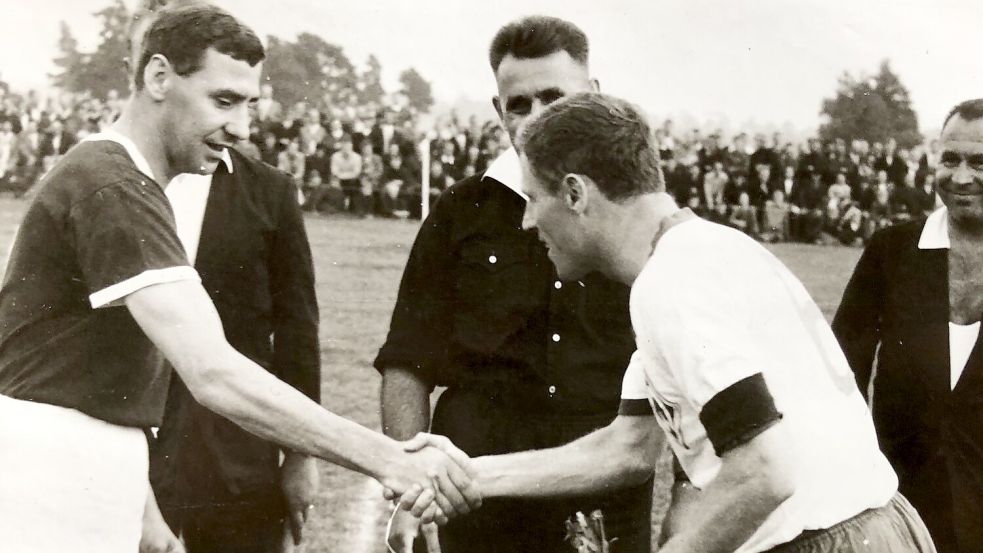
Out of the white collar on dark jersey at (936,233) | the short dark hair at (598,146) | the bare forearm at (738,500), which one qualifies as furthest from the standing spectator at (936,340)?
the bare forearm at (738,500)

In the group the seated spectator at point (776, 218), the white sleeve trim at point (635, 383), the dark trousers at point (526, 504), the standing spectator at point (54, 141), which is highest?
the white sleeve trim at point (635, 383)

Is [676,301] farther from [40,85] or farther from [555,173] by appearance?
[40,85]

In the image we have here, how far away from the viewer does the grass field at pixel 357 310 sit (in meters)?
5.62

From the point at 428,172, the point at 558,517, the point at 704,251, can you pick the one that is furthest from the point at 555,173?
the point at 428,172

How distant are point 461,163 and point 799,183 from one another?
5.91 m

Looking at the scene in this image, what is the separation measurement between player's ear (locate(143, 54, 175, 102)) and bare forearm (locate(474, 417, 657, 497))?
1298mm

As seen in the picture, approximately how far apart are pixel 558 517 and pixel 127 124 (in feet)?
5.08

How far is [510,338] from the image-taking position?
3.10 meters

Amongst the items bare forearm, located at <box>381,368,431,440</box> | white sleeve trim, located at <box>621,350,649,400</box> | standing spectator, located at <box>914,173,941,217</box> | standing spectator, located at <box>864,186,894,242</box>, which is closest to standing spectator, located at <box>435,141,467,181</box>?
standing spectator, located at <box>864,186,894,242</box>

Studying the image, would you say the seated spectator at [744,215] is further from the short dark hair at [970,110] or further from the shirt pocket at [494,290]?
the shirt pocket at [494,290]

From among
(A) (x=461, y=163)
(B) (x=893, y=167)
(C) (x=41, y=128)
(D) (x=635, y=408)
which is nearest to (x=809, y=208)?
(B) (x=893, y=167)

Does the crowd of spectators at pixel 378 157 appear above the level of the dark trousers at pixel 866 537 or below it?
below

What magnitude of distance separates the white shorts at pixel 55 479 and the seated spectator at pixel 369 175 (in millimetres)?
13364

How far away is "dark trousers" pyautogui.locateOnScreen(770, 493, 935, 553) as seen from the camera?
2129mm
